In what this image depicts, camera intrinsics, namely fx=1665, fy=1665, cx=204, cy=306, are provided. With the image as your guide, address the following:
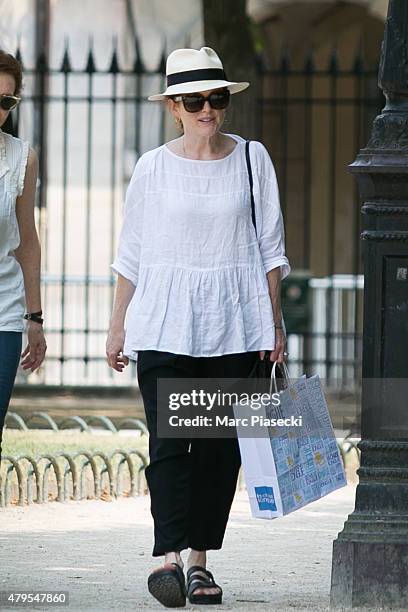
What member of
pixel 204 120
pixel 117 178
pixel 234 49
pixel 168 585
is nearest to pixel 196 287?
pixel 204 120

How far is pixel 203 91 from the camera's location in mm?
5250

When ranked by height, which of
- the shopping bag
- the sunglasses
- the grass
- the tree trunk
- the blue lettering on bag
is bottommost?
the grass

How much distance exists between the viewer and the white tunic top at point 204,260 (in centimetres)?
522

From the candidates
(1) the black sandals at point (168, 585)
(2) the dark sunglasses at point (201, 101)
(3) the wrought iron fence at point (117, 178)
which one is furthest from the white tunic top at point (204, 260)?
(3) the wrought iron fence at point (117, 178)

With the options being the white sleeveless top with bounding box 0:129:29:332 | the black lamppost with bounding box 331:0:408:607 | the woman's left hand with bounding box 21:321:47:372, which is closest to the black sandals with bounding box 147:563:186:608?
the black lamppost with bounding box 331:0:408:607

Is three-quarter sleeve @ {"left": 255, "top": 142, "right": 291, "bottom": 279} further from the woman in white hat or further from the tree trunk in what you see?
the tree trunk

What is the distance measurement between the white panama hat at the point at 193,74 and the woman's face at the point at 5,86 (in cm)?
46

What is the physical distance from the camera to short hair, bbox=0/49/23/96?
5.19m

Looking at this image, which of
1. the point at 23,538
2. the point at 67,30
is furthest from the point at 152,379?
the point at 67,30

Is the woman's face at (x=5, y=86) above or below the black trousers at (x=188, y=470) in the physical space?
above

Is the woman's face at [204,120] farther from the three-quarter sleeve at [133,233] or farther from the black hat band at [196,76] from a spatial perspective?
the three-quarter sleeve at [133,233]

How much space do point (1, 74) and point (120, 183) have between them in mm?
14589

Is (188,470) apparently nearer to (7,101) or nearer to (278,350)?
(278,350)

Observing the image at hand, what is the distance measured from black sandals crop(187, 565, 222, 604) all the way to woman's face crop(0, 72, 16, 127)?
5.09 feet
